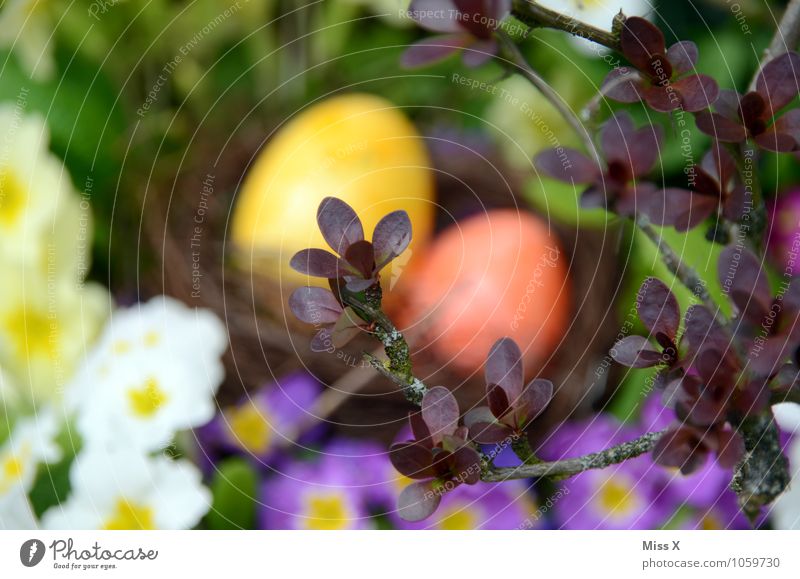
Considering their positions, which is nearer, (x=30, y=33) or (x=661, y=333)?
(x=661, y=333)

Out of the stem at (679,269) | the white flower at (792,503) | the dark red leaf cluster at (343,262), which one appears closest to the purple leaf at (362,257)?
the dark red leaf cluster at (343,262)

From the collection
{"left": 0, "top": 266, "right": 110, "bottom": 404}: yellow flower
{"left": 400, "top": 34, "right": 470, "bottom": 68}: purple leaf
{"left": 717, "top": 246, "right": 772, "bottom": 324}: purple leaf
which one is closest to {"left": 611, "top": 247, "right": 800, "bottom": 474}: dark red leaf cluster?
{"left": 717, "top": 246, "right": 772, "bottom": 324}: purple leaf

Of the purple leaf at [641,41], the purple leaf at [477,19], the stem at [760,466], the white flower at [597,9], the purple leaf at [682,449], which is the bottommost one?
the stem at [760,466]

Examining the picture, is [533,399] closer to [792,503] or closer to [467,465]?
[467,465]

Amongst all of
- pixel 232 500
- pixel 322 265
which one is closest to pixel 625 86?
pixel 322 265

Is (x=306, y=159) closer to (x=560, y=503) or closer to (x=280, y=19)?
(x=280, y=19)

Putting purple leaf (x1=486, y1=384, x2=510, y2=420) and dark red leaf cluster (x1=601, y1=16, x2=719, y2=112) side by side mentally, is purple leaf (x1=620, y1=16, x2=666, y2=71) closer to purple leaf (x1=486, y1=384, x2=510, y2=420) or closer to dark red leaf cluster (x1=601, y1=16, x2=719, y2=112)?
dark red leaf cluster (x1=601, y1=16, x2=719, y2=112)

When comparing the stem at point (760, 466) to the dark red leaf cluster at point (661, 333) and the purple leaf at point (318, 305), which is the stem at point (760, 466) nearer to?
the dark red leaf cluster at point (661, 333)
